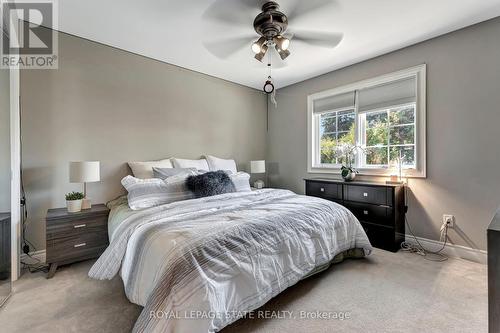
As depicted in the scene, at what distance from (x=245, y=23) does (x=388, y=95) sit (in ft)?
7.22

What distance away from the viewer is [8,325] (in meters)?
1.59

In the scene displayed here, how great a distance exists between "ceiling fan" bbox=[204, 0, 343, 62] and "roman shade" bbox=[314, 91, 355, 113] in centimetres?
120

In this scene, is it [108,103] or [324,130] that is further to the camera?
[324,130]

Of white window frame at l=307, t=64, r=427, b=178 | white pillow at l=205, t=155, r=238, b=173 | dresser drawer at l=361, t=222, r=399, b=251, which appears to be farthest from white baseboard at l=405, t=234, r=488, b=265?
white pillow at l=205, t=155, r=238, b=173

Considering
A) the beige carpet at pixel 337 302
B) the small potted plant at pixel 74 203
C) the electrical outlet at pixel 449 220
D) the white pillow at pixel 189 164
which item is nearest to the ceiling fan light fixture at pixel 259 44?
the white pillow at pixel 189 164

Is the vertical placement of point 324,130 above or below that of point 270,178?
above

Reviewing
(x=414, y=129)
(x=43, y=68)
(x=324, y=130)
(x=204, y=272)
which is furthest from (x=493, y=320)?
(x=43, y=68)

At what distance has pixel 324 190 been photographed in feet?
11.7

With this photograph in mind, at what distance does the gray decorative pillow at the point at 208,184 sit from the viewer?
8.78 ft

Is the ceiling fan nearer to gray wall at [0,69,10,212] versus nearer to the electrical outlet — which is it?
gray wall at [0,69,10,212]

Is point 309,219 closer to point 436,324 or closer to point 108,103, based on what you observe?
point 436,324

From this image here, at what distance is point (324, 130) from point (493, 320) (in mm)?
3496

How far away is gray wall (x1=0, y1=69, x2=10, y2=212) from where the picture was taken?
6.88 feet

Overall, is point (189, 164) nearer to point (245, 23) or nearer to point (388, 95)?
point (245, 23)
